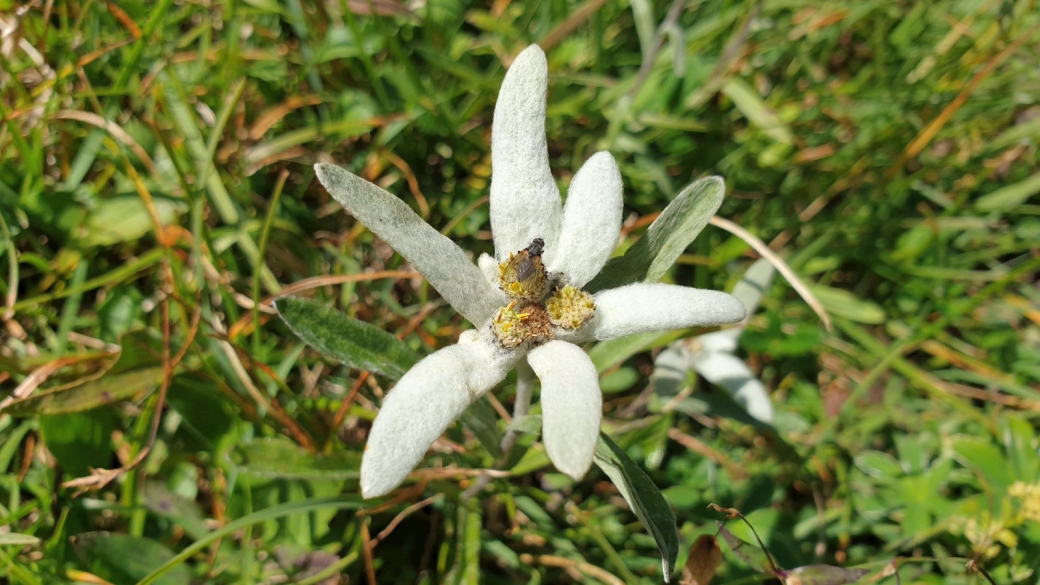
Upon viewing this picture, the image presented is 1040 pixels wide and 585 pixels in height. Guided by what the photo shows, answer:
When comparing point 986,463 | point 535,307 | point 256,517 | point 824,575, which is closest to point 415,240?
point 535,307

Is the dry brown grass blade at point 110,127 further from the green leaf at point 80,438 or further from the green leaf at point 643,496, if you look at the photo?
the green leaf at point 643,496

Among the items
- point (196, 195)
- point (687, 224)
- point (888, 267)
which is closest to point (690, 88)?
point (888, 267)

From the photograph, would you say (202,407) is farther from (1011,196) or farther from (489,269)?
(1011,196)

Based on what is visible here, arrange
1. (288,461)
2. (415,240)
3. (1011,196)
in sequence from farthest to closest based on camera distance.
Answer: (1011,196), (288,461), (415,240)

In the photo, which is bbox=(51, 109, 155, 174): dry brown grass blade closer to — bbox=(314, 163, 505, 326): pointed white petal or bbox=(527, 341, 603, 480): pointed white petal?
bbox=(314, 163, 505, 326): pointed white petal

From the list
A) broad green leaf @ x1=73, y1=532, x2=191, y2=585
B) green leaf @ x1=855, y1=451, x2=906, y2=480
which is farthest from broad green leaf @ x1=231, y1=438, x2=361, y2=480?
green leaf @ x1=855, y1=451, x2=906, y2=480
